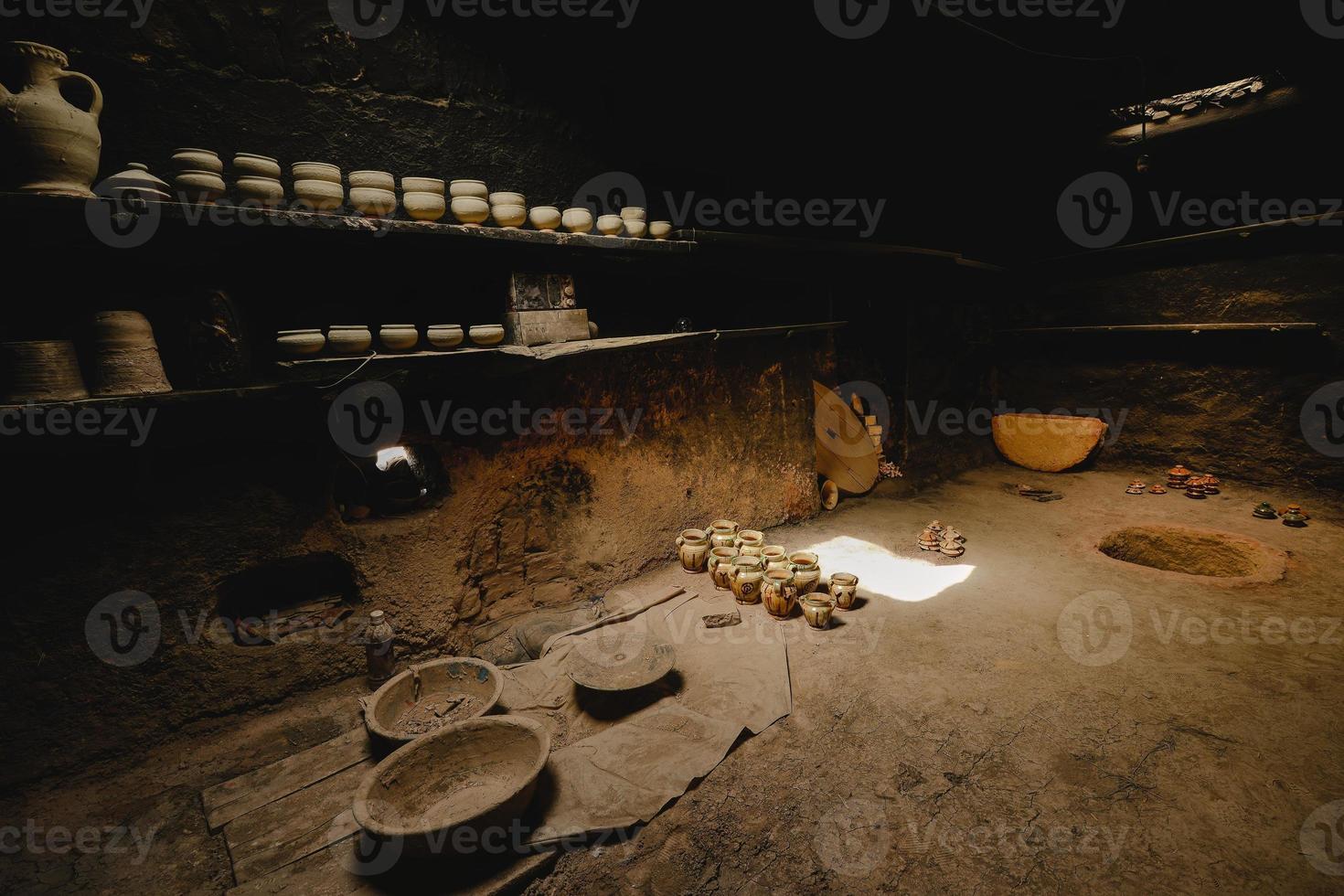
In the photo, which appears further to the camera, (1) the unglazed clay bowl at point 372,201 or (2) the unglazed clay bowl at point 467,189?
(2) the unglazed clay bowl at point 467,189

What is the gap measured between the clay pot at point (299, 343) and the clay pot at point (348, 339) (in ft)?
0.19

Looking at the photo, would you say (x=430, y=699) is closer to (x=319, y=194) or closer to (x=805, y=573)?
(x=805, y=573)

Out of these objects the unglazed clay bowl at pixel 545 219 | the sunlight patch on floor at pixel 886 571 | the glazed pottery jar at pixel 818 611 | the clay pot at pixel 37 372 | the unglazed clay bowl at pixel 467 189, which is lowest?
the sunlight patch on floor at pixel 886 571

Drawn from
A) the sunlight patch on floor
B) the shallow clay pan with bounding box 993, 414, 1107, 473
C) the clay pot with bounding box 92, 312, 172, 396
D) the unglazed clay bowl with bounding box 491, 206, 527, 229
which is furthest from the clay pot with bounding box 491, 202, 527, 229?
the shallow clay pan with bounding box 993, 414, 1107, 473

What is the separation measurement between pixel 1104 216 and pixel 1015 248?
3.45ft

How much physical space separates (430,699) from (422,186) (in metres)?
2.90

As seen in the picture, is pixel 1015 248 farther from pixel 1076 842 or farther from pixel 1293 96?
pixel 1076 842

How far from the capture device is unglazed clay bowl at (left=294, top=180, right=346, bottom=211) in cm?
257

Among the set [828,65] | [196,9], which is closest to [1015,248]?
[828,65]

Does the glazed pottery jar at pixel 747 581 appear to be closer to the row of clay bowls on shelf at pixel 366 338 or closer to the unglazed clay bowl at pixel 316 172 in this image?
the row of clay bowls on shelf at pixel 366 338

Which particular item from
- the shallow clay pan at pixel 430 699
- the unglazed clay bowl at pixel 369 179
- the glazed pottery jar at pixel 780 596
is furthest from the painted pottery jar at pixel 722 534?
the unglazed clay bowl at pixel 369 179

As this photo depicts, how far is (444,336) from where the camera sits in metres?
2.95

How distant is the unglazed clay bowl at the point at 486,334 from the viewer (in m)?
3.06

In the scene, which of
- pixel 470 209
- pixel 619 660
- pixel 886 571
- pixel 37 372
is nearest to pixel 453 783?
pixel 619 660
